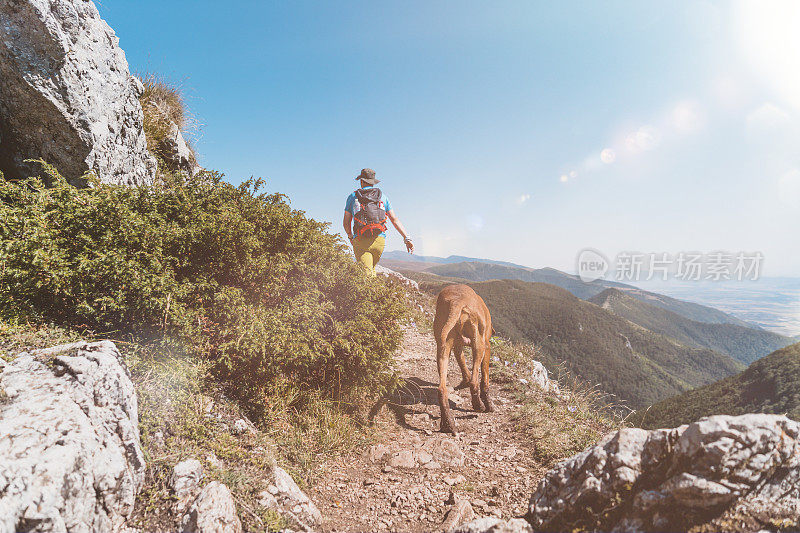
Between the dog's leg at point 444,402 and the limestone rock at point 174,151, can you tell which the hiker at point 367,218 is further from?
the limestone rock at point 174,151

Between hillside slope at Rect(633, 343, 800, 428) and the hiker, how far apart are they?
57697mm

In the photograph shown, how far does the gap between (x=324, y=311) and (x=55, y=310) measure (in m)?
2.65

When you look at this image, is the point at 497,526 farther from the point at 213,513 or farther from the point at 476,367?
the point at 476,367

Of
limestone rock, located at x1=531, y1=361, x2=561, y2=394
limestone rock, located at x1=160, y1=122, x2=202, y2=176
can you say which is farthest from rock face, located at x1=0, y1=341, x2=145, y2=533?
limestone rock, located at x1=531, y1=361, x2=561, y2=394

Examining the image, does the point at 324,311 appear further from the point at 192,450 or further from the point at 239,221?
the point at 192,450

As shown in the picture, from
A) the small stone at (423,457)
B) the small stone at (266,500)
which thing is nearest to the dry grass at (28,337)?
the small stone at (266,500)

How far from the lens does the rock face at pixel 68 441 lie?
1618 millimetres

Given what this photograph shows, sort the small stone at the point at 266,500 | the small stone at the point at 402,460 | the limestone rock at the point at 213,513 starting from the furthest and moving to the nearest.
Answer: the small stone at the point at 402,460 → the small stone at the point at 266,500 → the limestone rock at the point at 213,513

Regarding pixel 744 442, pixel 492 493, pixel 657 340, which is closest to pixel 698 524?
pixel 744 442

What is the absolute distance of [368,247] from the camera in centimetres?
615

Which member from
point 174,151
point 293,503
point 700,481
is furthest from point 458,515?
point 174,151

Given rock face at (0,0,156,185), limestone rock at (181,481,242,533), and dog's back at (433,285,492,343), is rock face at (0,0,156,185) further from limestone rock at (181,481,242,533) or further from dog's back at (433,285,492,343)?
dog's back at (433,285,492,343)

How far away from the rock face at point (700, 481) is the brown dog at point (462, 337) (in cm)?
262

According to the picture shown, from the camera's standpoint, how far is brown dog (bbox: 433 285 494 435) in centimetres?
470
